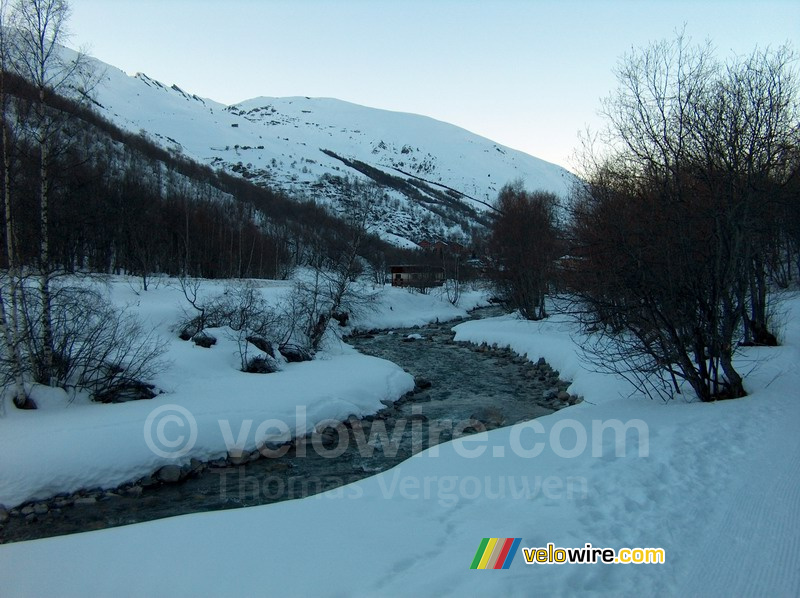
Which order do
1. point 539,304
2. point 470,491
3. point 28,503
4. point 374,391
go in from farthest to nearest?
1. point 539,304
2. point 374,391
3. point 28,503
4. point 470,491

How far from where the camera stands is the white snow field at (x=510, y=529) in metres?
3.43

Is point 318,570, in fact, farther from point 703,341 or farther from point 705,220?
point 705,220

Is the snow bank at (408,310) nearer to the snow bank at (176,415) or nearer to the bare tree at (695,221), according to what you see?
the snow bank at (176,415)

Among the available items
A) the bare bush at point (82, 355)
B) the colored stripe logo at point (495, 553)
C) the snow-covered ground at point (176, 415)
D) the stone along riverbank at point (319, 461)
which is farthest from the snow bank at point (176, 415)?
the colored stripe logo at point (495, 553)

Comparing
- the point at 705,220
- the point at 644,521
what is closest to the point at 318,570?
the point at 644,521

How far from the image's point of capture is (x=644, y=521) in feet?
13.8

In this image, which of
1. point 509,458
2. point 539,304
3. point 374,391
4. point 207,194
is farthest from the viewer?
point 207,194

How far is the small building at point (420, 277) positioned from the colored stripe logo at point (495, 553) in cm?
4558

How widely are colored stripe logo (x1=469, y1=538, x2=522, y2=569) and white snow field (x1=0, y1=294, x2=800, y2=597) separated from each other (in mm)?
86

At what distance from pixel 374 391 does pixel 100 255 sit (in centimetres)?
3315

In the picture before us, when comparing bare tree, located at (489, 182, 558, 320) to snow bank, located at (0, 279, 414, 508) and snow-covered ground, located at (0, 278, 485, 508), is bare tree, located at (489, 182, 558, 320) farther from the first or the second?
snow bank, located at (0, 279, 414, 508)

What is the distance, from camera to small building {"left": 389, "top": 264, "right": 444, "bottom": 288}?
166 feet

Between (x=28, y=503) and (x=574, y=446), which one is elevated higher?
(x=574, y=446)

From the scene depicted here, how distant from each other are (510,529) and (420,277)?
46435 millimetres
